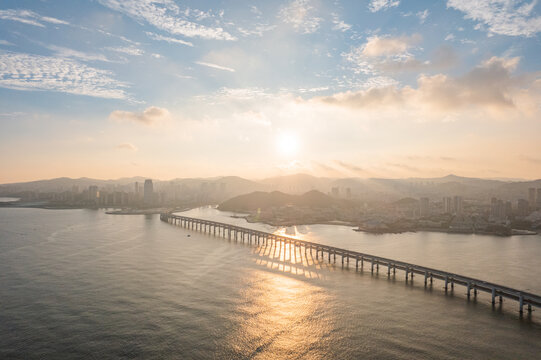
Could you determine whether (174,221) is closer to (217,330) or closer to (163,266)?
(163,266)

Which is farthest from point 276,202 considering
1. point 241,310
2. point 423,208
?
point 241,310

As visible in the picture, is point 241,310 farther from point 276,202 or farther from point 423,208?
point 276,202

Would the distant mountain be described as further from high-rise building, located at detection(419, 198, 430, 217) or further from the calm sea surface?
the calm sea surface

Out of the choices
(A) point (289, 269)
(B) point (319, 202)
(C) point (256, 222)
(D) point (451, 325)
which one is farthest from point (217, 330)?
(B) point (319, 202)

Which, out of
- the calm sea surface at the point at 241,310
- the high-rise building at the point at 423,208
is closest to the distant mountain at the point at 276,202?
the high-rise building at the point at 423,208

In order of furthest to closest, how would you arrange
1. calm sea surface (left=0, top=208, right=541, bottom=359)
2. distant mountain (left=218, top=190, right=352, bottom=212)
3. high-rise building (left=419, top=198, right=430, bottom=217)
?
distant mountain (left=218, top=190, right=352, bottom=212)
high-rise building (left=419, top=198, right=430, bottom=217)
calm sea surface (left=0, top=208, right=541, bottom=359)

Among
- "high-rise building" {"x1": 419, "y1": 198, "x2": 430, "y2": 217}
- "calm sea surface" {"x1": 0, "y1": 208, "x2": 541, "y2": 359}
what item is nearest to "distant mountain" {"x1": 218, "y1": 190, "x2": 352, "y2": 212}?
"high-rise building" {"x1": 419, "y1": 198, "x2": 430, "y2": 217}

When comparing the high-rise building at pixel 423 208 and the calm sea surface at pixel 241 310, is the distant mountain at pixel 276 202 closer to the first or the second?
the high-rise building at pixel 423 208
